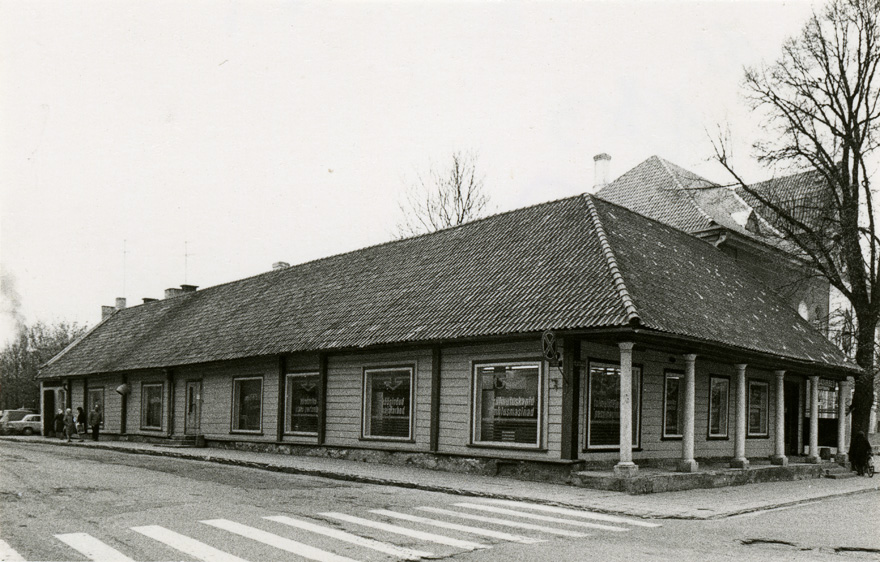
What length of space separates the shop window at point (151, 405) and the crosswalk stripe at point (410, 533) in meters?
21.4

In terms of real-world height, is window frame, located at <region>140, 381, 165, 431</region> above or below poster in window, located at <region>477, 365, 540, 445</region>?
below

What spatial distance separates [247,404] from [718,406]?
564 inches

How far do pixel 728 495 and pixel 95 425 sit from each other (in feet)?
81.0

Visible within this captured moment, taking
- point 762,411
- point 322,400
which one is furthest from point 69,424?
point 762,411

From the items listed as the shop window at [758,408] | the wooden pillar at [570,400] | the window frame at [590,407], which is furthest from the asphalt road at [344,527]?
the shop window at [758,408]

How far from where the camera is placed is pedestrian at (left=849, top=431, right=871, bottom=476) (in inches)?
929

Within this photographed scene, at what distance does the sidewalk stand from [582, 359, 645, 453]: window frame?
1.45 m

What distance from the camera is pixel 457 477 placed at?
56.1 feet

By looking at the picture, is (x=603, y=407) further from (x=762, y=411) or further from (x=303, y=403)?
(x=303, y=403)

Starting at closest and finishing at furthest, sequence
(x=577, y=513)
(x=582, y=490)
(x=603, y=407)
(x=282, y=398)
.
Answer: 1. (x=577, y=513)
2. (x=582, y=490)
3. (x=603, y=407)
4. (x=282, y=398)

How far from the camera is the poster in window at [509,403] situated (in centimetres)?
1716

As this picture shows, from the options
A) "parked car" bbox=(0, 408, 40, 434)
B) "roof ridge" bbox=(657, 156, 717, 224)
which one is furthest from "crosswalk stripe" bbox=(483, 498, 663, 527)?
"parked car" bbox=(0, 408, 40, 434)

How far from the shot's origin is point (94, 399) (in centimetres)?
3519

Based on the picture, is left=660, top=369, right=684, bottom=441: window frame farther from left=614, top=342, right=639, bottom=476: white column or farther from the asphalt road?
the asphalt road
